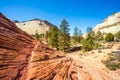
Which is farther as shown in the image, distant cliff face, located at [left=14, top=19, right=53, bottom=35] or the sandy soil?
distant cliff face, located at [left=14, top=19, right=53, bottom=35]

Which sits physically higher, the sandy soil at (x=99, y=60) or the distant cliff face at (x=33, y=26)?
the distant cliff face at (x=33, y=26)

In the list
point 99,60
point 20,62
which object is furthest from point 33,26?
point 20,62

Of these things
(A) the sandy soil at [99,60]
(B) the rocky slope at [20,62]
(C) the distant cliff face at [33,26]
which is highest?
(C) the distant cliff face at [33,26]

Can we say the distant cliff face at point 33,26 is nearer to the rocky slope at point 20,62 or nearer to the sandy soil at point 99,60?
the sandy soil at point 99,60

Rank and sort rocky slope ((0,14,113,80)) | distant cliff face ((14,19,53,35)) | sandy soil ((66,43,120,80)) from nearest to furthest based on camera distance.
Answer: rocky slope ((0,14,113,80)) → sandy soil ((66,43,120,80)) → distant cliff face ((14,19,53,35))

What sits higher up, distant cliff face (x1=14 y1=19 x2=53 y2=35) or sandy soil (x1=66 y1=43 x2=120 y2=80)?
distant cliff face (x1=14 y1=19 x2=53 y2=35)

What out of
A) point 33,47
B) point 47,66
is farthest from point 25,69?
point 33,47

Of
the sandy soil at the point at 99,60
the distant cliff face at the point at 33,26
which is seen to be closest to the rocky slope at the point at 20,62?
the sandy soil at the point at 99,60

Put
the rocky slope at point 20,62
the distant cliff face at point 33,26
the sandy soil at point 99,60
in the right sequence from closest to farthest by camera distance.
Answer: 1. the rocky slope at point 20,62
2. the sandy soil at point 99,60
3. the distant cliff face at point 33,26

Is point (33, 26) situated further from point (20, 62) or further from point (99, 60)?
point (20, 62)

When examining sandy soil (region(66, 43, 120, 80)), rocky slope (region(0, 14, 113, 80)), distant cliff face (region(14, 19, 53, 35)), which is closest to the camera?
rocky slope (region(0, 14, 113, 80))

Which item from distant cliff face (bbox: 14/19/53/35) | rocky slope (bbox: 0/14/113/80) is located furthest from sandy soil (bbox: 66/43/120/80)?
distant cliff face (bbox: 14/19/53/35)

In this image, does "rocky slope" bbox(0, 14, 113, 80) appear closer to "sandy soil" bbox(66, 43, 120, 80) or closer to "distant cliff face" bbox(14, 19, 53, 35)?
"sandy soil" bbox(66, 43, 120, 80)

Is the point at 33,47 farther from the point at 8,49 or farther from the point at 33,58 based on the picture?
the point at 8,49
